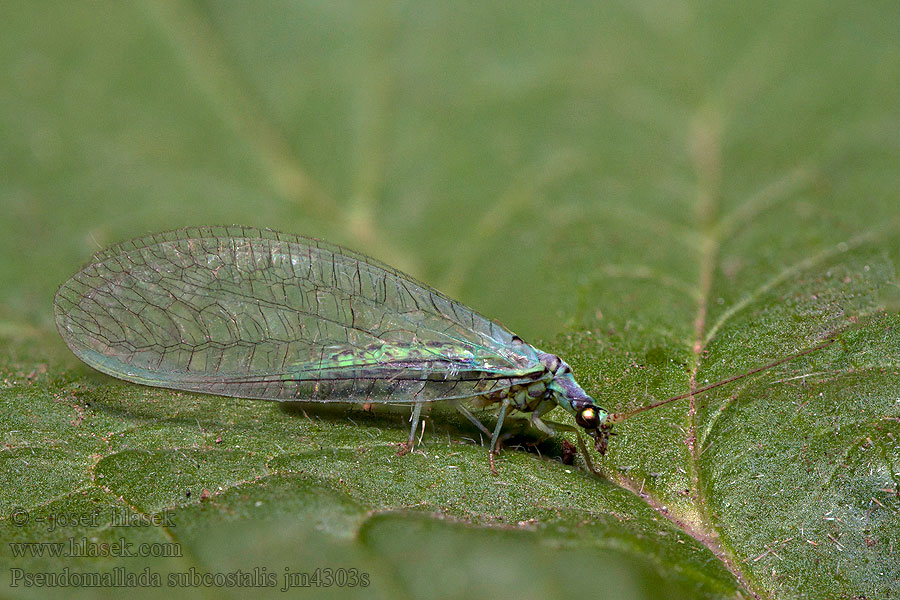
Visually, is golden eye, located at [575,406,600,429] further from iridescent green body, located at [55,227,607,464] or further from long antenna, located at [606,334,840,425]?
long antenna, located at [606,334,840,425]

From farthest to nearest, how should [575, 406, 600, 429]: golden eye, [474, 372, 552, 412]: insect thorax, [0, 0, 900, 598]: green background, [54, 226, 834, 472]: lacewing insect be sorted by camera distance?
[474, 372, 552, 412]: insect thorax → [54, 226, 834, 472]: lacewing insect → [575, 406, 600, 429]: golden eye → [0, 0, 900, 598]: green background

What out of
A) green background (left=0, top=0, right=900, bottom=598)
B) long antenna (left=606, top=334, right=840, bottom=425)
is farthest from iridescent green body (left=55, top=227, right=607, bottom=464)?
long antenna (left=606, top=334, right=840, bottom=425)

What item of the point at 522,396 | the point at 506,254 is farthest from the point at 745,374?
the point at 506,254

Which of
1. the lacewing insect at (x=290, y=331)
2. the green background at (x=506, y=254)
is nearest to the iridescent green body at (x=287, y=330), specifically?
the lacewing insect at (x=290, y=331)

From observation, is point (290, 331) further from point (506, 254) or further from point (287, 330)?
point (506, 254)

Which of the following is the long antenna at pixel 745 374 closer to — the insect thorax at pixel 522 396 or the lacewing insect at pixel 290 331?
the lacewing insect at pixel 290 331

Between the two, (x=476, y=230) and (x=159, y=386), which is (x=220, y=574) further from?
(x=476, y=230)
